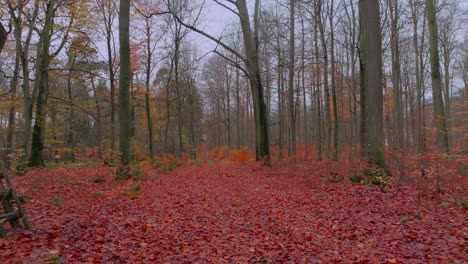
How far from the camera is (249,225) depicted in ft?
18.9

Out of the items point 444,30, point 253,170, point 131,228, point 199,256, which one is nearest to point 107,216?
point 131,228

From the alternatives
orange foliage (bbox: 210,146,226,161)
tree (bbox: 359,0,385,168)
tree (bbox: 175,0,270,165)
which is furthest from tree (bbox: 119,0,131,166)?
orange foliage (bbox: 210,146,226,161)

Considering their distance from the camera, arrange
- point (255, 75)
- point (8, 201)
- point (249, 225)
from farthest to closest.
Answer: point (255, 75) → point (249, 225) → point (8, 201)

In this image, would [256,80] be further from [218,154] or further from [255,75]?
[218,154]

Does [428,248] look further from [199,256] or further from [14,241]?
[14,241]

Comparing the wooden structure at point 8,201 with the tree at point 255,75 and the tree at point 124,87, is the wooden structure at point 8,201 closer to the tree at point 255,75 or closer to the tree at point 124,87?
the tree at point 124,87

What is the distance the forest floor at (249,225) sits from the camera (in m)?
4.12

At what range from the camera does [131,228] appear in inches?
209

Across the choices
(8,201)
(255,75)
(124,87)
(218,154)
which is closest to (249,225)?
(8,201)

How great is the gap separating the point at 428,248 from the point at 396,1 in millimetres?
17850

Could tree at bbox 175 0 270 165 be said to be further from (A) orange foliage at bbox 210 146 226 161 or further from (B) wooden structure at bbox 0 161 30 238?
(A) orange foliage at bbox 210 146 226 161

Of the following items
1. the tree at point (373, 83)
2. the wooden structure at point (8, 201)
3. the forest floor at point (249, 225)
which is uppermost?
the tree at point (373, 83)

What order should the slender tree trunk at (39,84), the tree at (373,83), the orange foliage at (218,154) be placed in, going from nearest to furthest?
the tree at (373,83)
the slender tree trunk at (39,84)
the orange foliage at (218,154)

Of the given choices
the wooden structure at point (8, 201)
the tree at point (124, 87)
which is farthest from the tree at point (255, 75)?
the wooden structure at point (8, 201)
